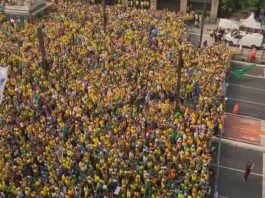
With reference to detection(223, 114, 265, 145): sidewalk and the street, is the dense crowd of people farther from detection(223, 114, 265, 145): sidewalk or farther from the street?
detection(223, 114, 265, 145): sidewalk

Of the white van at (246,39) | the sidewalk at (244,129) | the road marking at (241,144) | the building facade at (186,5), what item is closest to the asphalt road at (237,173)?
the road marking at (241,144)

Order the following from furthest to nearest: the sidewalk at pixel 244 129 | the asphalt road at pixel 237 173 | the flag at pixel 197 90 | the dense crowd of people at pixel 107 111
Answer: the flag at pixel 197 90
the sidewalk at pixel 244 129
the asphalt road at pixel 237 173
the dense crowd of people at pixel 107 111

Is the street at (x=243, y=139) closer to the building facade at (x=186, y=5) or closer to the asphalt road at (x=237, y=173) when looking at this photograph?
the asphalt road at (x=237, y=173)

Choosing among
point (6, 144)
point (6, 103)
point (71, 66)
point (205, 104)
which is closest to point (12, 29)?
point (71, 66)

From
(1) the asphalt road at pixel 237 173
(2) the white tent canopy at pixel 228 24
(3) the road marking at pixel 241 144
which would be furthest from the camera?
(2) the white tent canopy at pixel 228 24

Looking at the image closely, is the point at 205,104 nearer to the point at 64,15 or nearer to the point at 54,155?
the point at 54,155

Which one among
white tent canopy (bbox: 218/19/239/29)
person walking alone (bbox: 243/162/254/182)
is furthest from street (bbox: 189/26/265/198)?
white tent canopy (bbox: 218/19/239/29)
